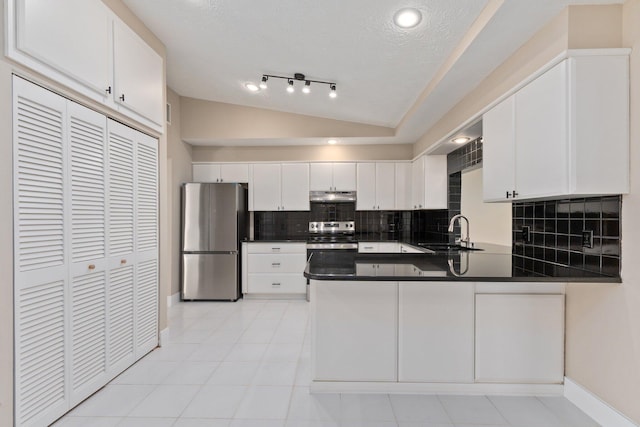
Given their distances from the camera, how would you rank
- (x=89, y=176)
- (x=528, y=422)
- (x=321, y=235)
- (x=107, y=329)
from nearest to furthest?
(x=528, y=422), (x=89, y=176), (x=107, y=329), (x=321, y=235)

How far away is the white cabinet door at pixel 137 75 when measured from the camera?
225cm

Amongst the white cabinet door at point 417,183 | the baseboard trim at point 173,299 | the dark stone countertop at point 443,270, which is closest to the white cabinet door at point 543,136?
the dark stone countertop at point 443,270

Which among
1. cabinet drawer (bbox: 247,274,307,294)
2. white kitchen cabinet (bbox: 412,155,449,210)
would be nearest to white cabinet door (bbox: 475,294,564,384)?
white kitchen cabinet (bbox: 412,155,449,210)

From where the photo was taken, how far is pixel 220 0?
2.21 metres

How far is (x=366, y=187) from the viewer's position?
15.6 feet

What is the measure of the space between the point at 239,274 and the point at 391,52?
11.0 ft

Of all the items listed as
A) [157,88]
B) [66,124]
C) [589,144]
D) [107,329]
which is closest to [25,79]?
[66,124]

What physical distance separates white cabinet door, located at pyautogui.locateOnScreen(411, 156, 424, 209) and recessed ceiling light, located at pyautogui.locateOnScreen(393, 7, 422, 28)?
2.31 m

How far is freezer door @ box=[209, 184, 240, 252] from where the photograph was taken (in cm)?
431

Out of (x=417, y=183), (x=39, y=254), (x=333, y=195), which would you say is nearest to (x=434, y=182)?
(x=417, y=183)

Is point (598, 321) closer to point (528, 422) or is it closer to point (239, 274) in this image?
point (528, 422)

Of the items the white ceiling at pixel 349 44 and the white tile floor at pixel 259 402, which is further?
the white ceiling at pixel 349 44

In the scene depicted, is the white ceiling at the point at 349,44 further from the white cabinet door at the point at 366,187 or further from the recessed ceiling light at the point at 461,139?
the white cabinet door at the point at 366,187

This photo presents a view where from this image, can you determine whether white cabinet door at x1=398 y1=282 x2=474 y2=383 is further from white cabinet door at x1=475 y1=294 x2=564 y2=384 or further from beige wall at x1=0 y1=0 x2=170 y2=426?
beige wall at x1=0 y1=0 x2=170 y2=426
